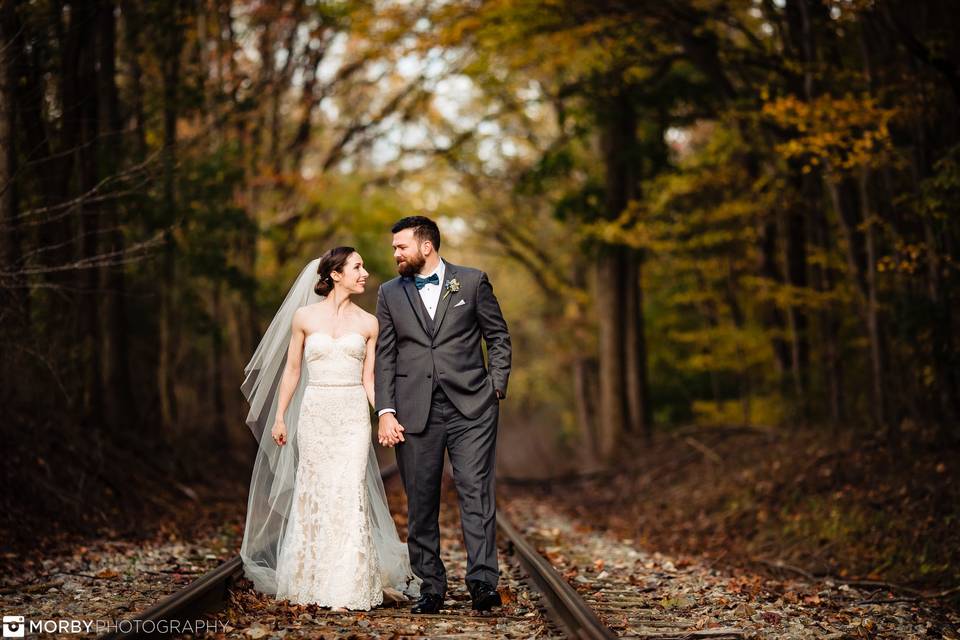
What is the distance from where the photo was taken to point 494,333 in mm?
6453

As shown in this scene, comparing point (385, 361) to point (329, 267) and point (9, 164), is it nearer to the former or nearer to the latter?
point (329, 267)

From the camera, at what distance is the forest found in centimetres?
1044

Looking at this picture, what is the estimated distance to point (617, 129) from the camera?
793 inches

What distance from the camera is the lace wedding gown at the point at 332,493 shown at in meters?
6.53

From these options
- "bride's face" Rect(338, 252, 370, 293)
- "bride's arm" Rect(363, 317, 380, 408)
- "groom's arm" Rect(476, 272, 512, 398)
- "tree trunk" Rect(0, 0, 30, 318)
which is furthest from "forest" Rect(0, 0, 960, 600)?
"groom's arm" Rect(476, 272, 512, 398)

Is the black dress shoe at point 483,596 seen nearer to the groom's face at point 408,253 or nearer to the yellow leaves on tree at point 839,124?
the groom's face at point 408,253

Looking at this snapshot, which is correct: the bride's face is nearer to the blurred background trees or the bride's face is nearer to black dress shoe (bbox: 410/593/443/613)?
black dress shoe (bbox: 410/593/443/613)

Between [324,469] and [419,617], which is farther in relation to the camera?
[324,469]

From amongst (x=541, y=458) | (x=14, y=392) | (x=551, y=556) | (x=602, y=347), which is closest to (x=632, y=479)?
(x=602, y=347)

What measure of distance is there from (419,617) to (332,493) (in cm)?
104

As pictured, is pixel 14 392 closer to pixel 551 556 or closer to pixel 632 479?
pixel 551 556

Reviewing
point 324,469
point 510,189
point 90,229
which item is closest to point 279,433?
point 324,469

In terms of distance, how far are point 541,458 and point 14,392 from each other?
76.2 feet

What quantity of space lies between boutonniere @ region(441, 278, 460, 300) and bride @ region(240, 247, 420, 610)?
0.74m
